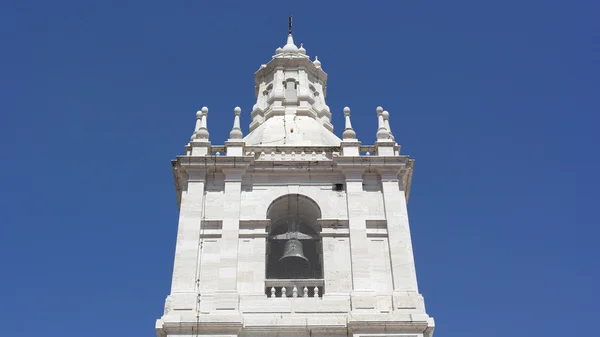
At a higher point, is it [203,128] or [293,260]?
[203,128]

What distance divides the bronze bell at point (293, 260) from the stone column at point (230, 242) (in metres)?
1.53

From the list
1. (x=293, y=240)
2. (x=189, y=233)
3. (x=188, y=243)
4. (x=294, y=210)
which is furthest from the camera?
(x=294, y=210)

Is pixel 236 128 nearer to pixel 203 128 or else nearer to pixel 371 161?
pixel 203 128

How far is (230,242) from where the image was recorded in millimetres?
25078

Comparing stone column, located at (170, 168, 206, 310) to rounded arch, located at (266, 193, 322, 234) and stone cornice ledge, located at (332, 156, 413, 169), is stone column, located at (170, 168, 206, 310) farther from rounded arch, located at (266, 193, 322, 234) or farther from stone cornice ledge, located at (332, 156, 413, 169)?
stone cornice ledge, located at (332, 156, 413, 169)

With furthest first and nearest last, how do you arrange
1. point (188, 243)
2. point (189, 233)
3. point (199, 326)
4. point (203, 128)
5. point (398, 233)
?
point (203, 128), point (398, 233), point (189, 233), point (188, 243), point (199, 326)

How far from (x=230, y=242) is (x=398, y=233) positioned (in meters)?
4.91

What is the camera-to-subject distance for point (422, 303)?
76.8 ft

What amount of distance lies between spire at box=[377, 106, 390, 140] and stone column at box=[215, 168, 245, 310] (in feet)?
16.3

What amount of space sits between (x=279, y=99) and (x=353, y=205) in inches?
331

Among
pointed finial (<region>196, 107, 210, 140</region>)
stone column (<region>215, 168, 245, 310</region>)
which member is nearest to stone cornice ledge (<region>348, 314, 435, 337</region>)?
stone column (<region>215, 168, 245, 310</region>)

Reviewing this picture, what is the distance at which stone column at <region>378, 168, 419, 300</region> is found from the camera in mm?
24141

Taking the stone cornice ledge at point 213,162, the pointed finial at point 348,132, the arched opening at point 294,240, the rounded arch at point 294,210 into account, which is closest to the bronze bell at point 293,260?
the arched opening at point 294,240

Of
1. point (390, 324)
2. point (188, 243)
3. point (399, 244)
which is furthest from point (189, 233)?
point (390, 324)
